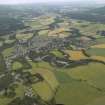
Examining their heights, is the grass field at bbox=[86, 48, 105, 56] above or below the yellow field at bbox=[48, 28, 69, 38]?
above

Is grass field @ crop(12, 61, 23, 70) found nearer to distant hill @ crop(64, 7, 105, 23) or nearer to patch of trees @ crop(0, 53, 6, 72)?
patch of trees @ crop(0, 53, 6, 72)

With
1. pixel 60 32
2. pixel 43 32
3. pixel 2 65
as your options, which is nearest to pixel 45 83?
Result: pixel 2 65

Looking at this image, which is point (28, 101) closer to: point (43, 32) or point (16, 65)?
point (16, 65)

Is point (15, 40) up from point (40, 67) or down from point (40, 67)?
down

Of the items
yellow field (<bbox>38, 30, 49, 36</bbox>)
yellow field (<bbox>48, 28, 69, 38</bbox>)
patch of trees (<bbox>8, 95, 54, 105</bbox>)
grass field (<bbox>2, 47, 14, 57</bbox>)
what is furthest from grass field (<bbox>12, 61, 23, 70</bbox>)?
yellow field (<bbox>38, 30, 49, 36</bbox>)

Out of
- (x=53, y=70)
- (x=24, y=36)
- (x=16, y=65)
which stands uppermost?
(x=53, y=70)

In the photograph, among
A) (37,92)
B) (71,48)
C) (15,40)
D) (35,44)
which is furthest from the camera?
(15,40)

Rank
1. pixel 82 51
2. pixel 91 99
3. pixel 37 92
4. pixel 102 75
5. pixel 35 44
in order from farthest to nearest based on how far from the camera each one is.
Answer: pixel 35 44 → pixel 82 51 → pixel 102 75 → pixel 37 92 → pixel 91 99

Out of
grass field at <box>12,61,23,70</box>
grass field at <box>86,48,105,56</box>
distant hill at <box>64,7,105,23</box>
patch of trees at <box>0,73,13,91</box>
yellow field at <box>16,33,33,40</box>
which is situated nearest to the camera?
patch of trees at <box>0,73,13,91</box>

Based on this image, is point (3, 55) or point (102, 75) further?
point (3, 55)

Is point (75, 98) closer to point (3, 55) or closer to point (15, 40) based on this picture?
point (3, 55)

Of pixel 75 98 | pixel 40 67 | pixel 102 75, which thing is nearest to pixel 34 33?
pixel 40 67
